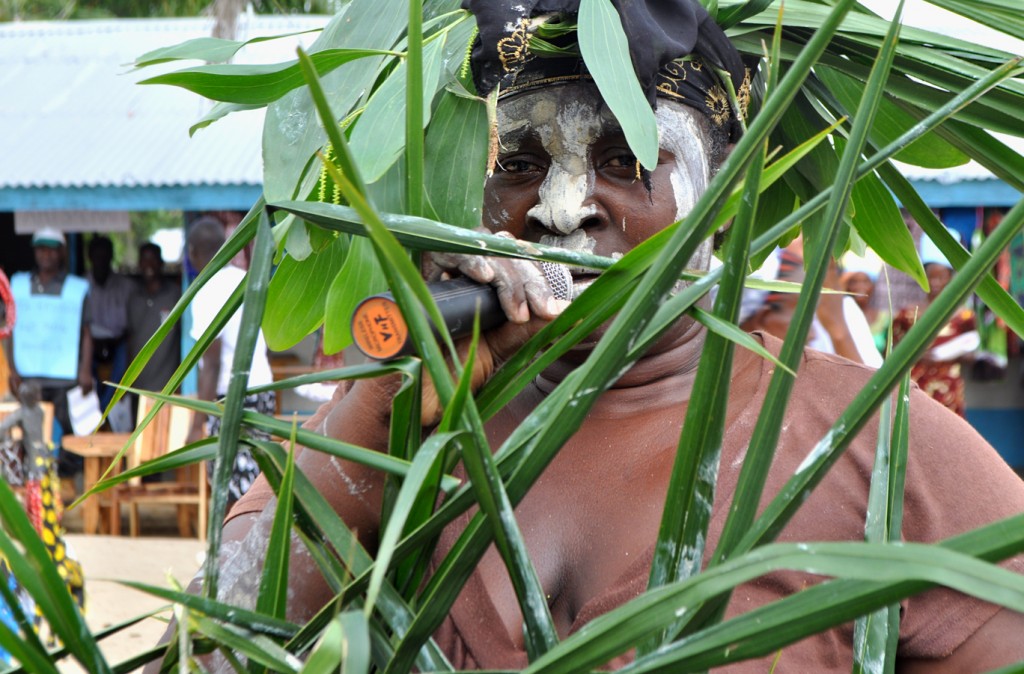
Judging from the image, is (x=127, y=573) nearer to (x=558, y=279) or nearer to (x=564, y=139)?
(x=564, y=139)

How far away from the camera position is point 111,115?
29.9ft

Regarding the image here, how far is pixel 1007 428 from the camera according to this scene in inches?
372

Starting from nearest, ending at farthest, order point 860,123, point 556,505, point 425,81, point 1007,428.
Answer: point 860,123, point 425,81, point 556,505, point 1007,428

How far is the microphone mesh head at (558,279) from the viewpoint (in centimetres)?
145

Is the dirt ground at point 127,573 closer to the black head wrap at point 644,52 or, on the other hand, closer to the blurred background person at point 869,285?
the blurred background person at point 869,285

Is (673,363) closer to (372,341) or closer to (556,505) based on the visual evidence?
(556,505)

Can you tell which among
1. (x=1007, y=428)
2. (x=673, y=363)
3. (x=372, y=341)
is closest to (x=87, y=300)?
(x=1007, y=428)

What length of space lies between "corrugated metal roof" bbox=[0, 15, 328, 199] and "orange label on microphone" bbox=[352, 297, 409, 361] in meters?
6.43

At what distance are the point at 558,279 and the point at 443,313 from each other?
31 centimetres

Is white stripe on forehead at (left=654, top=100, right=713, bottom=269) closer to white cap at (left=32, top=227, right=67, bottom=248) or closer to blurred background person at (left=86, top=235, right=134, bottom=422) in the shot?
white cap at (left=32, top=227, right=67, bottom=248)

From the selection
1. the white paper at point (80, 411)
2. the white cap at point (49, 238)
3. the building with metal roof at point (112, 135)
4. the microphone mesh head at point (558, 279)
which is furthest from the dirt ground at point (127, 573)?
the microphone mesh head at point (558, 279)

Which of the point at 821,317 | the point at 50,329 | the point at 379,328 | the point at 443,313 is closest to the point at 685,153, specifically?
the point at 443,313

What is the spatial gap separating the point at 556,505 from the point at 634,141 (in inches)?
21.6

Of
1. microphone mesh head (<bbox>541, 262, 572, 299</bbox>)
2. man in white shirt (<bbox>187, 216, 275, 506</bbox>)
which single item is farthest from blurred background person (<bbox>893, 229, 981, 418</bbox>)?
microphone mesh head (<bbox>541, 262, 572, 299</bbox>)
